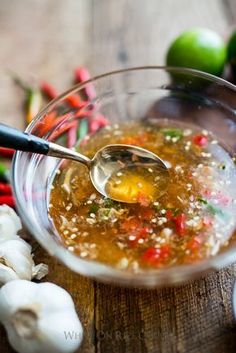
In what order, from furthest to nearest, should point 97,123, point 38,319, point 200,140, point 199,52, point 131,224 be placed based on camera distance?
point 199,52, point 97,123, point 200,140, point 131,224, point 38,319

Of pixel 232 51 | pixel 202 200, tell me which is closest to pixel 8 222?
Answer: pixel 202 200

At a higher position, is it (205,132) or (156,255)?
(205,132)

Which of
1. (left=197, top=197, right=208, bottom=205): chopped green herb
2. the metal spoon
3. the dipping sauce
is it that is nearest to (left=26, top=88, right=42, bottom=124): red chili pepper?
the dipping sauce

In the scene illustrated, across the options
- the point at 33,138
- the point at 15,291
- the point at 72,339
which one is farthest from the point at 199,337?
the point at 33,138

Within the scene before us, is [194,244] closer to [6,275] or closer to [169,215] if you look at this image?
[169,215]

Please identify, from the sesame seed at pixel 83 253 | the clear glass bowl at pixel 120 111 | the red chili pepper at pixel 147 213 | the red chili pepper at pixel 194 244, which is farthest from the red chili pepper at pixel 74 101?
the red chili pepper at pixel 194 244

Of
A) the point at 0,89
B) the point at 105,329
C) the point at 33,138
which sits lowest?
the point at 105,329

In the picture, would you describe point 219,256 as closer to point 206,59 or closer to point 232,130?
point 232,130
